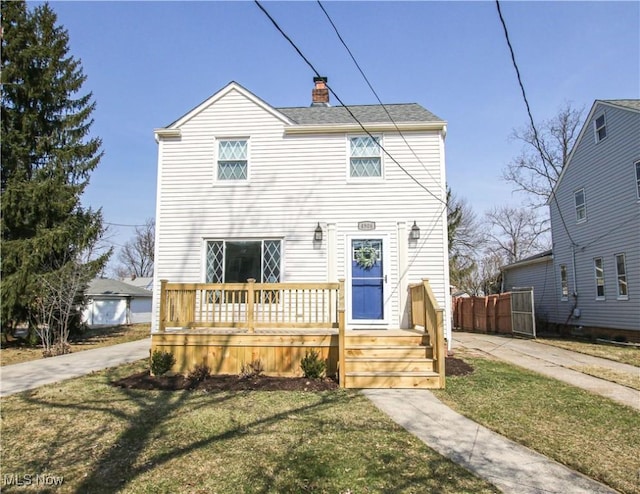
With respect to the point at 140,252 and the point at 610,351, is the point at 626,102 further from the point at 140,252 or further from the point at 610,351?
the point at 140,252

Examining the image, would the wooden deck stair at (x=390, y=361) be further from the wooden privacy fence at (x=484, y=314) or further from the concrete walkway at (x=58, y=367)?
the wooden privacy fence at (x=484, y=314)

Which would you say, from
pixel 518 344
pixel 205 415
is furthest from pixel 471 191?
pixel 205 415

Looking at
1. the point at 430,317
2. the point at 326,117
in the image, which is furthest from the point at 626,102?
the point at 430,317

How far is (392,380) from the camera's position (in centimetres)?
668

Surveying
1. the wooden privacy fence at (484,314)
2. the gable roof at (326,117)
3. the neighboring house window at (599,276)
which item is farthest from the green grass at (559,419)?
the wooden privacy fence at (484,314)

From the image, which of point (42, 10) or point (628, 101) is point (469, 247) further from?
point (42, 10)

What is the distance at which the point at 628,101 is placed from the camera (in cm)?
1460

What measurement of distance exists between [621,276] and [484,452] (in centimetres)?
1281

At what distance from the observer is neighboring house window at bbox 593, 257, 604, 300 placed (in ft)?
48.1

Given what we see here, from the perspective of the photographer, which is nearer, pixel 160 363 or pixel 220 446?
pixel 220 446

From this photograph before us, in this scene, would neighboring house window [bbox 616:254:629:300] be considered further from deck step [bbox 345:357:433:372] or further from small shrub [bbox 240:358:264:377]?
small shrub [bbox 240:358:264:377]

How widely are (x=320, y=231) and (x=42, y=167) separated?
1046cm

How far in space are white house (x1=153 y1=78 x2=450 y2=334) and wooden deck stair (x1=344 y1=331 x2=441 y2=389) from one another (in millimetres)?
1715

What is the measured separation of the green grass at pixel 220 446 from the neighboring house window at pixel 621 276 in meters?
→ 11.9
